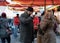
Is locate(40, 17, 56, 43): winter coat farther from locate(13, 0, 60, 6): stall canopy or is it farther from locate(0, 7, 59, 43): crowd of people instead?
locate(13, 0, 60, 6): stall canopy

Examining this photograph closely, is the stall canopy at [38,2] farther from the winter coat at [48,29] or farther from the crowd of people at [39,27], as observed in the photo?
the winter coat at [48,29]

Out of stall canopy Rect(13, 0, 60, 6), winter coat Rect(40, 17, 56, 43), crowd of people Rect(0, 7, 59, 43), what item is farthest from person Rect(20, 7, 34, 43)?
winter coat Rect(40, 17, 56, 43)

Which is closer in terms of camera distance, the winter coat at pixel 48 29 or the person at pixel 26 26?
the winter coat at pixel 48 29

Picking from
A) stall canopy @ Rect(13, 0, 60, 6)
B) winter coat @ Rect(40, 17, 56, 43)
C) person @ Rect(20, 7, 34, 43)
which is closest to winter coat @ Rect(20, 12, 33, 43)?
person @ Rect(20, 7, 34, 43)

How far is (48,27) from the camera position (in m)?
7.63

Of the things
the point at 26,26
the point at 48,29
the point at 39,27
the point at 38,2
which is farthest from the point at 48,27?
the point at 26,26

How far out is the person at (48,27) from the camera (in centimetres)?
756

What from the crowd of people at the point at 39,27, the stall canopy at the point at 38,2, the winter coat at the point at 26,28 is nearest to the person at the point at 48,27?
the crowd of people at the point at 39,27

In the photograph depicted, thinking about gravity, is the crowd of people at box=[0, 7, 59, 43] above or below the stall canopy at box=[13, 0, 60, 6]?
below

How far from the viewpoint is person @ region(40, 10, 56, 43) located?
7562mm

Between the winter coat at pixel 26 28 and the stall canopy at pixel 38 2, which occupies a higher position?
the stall canopy at pixel 38 2

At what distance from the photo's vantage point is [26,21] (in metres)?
8.25

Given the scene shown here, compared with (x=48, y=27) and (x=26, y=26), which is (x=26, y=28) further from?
(x=48, y=27)

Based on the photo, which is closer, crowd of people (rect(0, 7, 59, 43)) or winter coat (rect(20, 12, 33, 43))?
crowd of people (rect(0, 7, 59, 43))
